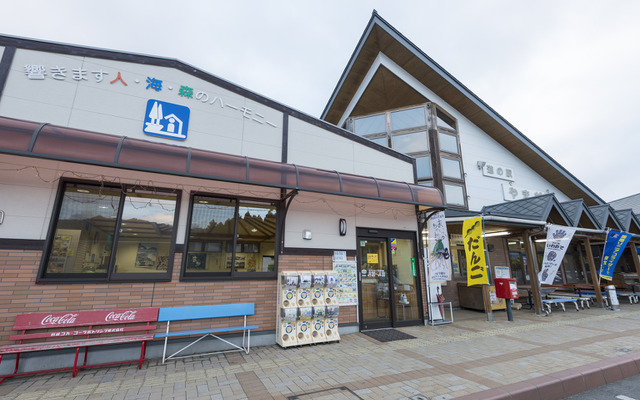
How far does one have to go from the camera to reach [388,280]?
7375 millimetres

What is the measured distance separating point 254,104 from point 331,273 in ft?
14.4

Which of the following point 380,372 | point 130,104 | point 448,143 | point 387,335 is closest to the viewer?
point 380,372

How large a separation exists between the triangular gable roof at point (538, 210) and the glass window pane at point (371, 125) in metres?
5.95

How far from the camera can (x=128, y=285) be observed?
192 inches

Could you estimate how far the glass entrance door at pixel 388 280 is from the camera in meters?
7.04

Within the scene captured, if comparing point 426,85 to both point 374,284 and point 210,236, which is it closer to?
point 374,284

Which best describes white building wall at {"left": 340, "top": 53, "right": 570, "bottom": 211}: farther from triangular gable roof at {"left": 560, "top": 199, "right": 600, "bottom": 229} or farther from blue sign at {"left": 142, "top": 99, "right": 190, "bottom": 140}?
blue sign at {"left": 142, "top": 99, "right": 190, "bottom": 140}

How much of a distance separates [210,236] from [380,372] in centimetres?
Result: 400

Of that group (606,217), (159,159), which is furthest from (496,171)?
(159,159)

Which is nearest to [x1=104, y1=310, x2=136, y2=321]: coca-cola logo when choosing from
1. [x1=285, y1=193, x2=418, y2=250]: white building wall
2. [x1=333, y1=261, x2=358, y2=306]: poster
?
[x1=285, y1=193, x2=418, y2=250]: white building wall

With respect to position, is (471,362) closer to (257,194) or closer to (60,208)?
(257,194)

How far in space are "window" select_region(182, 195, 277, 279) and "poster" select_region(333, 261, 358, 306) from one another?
1.66 m

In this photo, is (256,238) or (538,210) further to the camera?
(538,210)

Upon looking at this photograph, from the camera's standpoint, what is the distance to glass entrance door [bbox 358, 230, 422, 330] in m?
7.04
